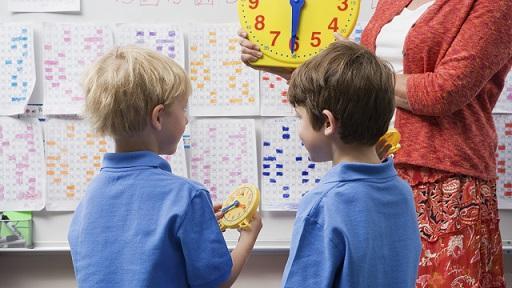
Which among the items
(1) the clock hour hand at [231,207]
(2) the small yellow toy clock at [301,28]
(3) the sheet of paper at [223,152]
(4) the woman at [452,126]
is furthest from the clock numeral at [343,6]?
(3) the sheet of paper at [223,152]

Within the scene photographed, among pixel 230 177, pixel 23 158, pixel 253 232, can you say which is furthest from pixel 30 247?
pixel 253 232

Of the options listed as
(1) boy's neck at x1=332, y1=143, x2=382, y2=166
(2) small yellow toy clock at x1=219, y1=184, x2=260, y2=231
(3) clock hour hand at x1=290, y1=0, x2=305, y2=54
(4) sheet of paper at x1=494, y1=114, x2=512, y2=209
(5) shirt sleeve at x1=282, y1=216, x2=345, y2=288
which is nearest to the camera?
(5) shirt sleeve at x1=282, y1=216, x2=345, y2=288

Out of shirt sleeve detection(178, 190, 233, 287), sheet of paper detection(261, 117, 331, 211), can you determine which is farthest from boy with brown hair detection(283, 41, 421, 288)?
sheet of paper detection(261, 117, 331, 211)

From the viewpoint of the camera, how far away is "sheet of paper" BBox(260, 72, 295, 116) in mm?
1940

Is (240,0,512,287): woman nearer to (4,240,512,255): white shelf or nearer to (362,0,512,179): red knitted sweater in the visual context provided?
(362,0,512,179): red knitted sweater

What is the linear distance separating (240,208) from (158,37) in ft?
3.21

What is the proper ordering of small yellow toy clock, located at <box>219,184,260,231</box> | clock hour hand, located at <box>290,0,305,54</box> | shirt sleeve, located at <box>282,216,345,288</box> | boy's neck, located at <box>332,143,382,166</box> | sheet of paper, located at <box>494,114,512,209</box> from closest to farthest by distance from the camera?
shirt sleeve, located at <box>282,216,345,288</box>
boy's neck, located at <box>332,143,382,166</box>
small yellow toy clock, located at <box>219,184,260,231</box>
clock hour hand, located at <box>290,0,305,54</box>
sheet of paper, located at <box>494,114,512,209</box>

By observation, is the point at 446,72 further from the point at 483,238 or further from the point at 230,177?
the point at 230,177

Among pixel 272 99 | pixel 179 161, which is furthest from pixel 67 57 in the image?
pixel 272 99

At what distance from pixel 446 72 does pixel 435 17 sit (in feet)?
0.40

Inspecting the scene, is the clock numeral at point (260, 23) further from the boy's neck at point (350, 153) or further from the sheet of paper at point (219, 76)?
the sheet of paper at point (219, 76)

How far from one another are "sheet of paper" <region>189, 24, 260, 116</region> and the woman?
80 centimetres

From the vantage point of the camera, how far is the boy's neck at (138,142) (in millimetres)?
1017

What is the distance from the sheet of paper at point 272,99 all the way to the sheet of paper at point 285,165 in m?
0.03
